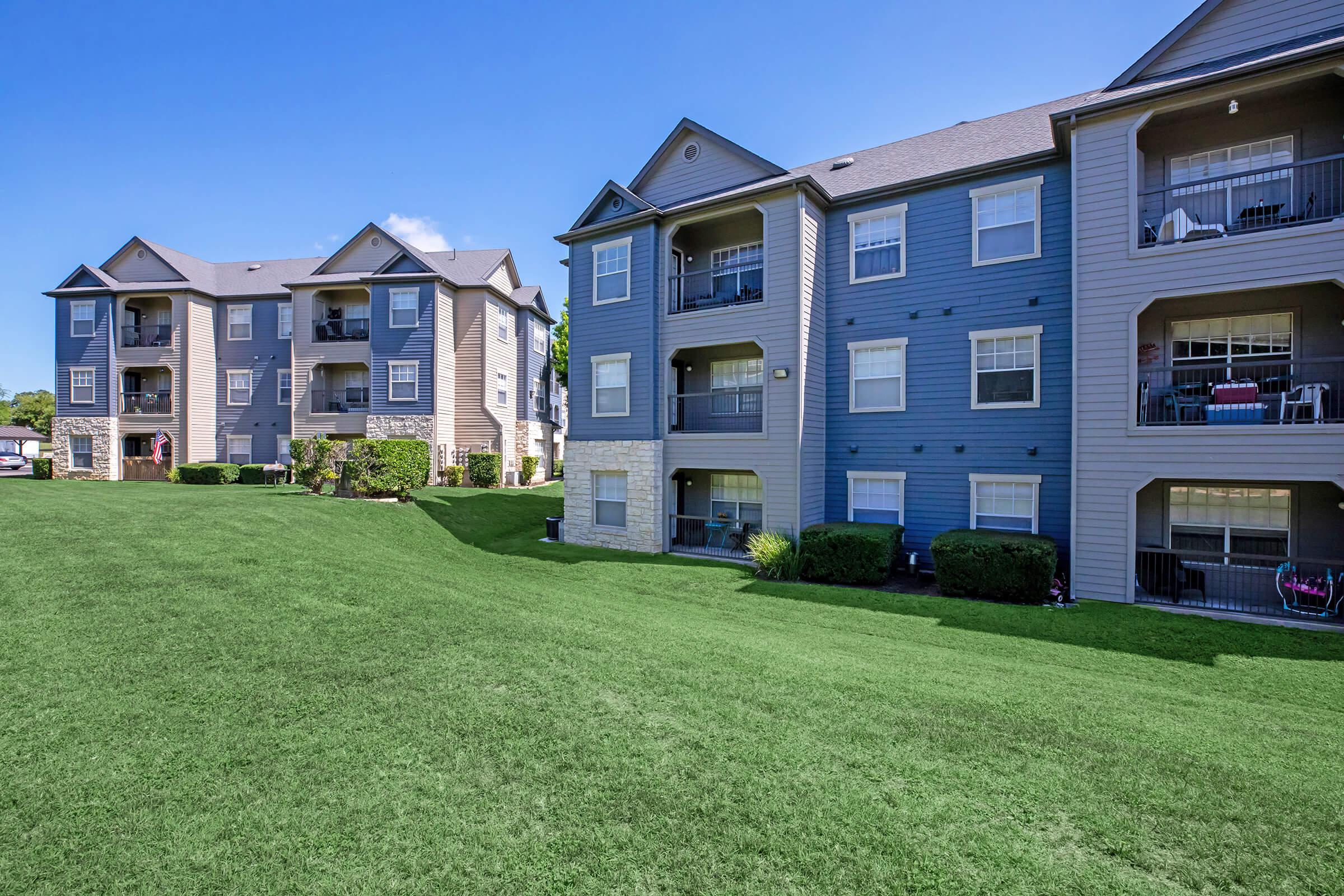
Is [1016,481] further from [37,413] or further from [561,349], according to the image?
[37,413]

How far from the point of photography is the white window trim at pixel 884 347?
44.8 feet

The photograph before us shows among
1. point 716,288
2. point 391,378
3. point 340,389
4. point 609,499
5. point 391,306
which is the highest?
point 391,306

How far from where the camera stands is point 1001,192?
41.5 feet

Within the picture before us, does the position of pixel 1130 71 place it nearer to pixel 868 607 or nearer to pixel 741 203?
pixel 741 203

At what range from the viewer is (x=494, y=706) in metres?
4.83

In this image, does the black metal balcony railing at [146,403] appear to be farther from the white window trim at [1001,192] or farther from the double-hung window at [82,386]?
the white window trim at [1001,192]

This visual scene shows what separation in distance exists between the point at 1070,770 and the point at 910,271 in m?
11.8

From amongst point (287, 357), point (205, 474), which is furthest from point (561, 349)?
point (205, 474)

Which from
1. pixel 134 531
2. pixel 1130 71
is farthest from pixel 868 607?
pixel 134 531

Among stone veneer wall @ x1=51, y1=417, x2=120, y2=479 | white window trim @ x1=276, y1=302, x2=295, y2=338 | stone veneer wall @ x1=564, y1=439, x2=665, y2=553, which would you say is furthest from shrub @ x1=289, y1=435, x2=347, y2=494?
stone veneer wall @ x1=51, y1=417, x2=120, y2=479

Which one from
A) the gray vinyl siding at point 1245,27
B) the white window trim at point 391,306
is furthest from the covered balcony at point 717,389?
the white window trim at point 391,306

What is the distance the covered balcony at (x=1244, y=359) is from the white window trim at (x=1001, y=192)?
8.30ft

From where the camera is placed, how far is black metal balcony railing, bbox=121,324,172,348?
28.8 metres

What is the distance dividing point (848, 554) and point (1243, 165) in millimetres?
10267
